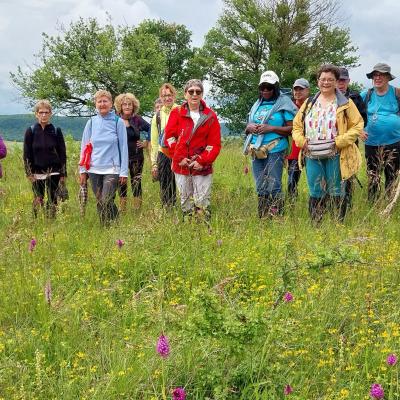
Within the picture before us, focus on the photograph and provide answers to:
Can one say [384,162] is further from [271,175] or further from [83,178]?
[83,178]

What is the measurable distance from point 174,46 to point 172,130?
5505 centimetres

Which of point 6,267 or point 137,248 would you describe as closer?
point 6,267

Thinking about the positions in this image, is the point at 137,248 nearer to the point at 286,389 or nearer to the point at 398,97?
the point at 286,389

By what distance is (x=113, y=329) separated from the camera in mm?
3098

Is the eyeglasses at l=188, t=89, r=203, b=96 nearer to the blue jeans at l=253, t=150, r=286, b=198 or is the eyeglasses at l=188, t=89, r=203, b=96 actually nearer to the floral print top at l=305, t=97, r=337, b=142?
the blue jeans at l=253, t=150, r=286, b=198

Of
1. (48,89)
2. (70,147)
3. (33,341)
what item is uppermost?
(48,89)

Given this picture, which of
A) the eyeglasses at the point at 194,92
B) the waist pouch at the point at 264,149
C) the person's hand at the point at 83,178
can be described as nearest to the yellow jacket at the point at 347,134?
the waist pouch at the point at 264,149

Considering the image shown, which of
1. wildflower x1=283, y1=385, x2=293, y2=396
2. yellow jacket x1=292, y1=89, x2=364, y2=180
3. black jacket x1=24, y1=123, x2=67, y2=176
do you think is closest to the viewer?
wildflower x1=283, y1=385, x2=293, y2=396

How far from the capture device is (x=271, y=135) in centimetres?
573

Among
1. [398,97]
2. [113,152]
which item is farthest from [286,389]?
[398,97]

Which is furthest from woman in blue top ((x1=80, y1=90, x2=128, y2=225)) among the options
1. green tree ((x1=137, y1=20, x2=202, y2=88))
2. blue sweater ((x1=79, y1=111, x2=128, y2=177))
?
green tree ((x1=137, y1=20, x2=202, y2=88))

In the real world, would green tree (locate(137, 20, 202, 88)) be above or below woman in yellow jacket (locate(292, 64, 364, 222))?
above

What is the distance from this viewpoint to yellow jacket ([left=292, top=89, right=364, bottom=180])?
5.10 metres

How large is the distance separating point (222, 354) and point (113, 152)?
3917mm
